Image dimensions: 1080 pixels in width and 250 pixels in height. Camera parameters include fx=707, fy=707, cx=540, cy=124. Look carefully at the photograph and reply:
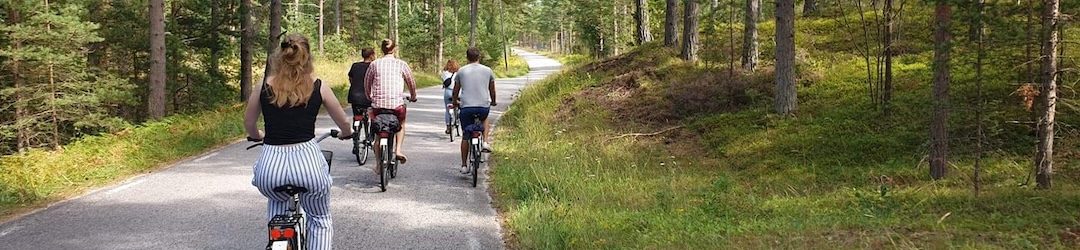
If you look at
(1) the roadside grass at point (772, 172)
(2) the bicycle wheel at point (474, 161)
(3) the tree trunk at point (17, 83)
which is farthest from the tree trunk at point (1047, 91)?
(3) the tree trunk at point (17, 83)

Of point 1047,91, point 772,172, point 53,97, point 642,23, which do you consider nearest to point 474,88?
point 772,172

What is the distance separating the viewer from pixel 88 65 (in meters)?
17.8

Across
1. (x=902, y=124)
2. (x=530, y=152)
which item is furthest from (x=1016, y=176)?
(x=530, y=152)

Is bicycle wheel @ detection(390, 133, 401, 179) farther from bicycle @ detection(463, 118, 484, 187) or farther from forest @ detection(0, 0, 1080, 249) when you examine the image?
forest @ detection(0, 0, 1080, 249)

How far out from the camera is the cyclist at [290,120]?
383cm

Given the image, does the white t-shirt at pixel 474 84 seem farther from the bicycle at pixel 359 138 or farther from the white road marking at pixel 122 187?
the white road marking at pixel 122 187

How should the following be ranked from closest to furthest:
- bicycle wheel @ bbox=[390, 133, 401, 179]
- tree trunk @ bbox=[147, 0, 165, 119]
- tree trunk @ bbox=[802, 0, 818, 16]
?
1. bicycle wheel @ bbox=[390, 133, 401, 179]
2. tree trunk @ bbox=[147, 0, 165, 119]
3. tree trunk @ bbox=[802, 0, 818, 16]

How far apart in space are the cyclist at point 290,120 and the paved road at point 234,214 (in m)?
1.94

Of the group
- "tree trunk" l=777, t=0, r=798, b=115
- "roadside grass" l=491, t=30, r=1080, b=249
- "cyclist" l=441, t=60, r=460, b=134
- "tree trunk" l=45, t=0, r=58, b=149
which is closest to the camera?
"roadside grass" l=491, t=30, r=1080, b=249

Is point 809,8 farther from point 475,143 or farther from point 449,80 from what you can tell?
point 475,143

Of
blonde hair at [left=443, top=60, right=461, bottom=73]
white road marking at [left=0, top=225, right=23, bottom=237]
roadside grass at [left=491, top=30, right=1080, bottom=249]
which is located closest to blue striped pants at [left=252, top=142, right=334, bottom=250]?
roadside grass at [left=491, top=30, right=1080, bottom=249]

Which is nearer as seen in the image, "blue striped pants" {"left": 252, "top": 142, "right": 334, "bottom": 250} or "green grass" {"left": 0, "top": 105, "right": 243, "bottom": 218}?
"blue striped pants" {"left": 252, "top": 142, "right": 334, "bottom": 250}

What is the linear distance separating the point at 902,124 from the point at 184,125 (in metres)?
12.7

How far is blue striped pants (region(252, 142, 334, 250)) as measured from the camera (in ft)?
12.7
